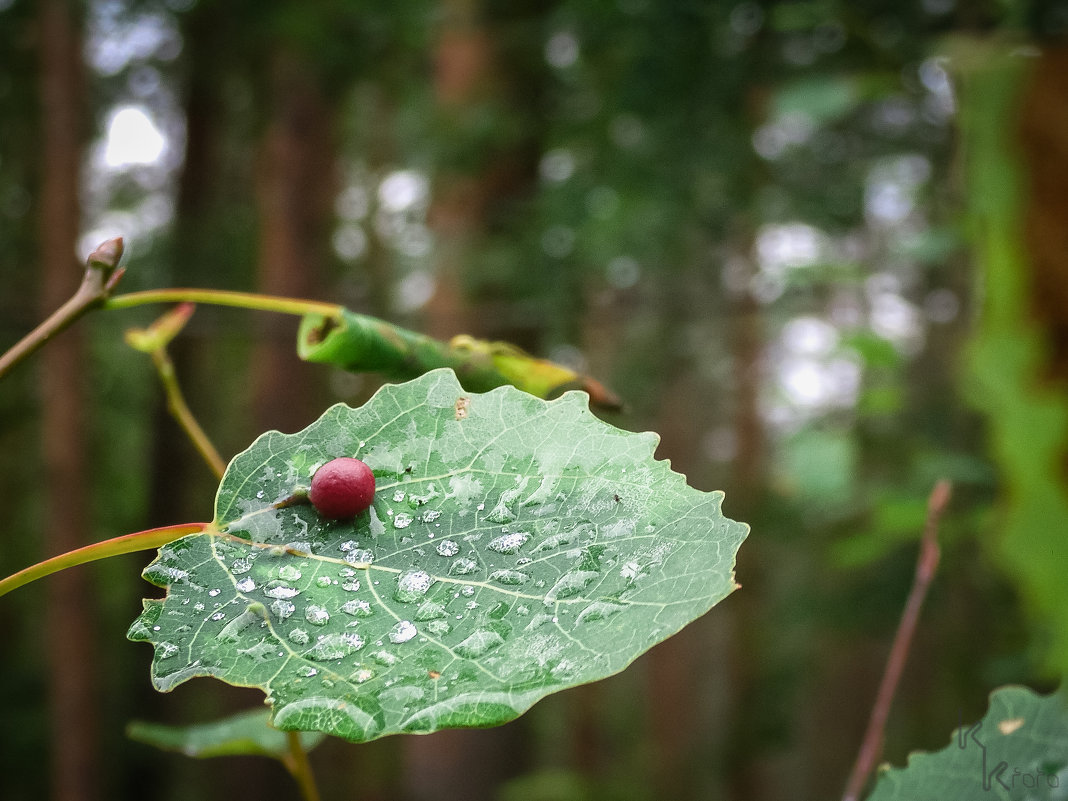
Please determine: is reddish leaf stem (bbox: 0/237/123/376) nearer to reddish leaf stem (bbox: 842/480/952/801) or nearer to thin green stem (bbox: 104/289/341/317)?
thin green stem (bbox: 104/289/341/317)

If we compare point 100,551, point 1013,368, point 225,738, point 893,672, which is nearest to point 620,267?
point 1013,368

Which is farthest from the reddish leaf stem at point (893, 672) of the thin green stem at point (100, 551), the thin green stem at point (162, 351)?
the thin green stem at point (162, 351)

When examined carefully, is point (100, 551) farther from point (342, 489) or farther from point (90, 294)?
point (90, 294)

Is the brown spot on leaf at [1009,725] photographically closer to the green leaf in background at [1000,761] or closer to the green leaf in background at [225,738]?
the green leaf in background at [1000,761]

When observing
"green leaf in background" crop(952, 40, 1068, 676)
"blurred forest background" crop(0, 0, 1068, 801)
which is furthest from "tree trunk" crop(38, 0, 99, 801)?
"green leaf in background" crop(952, 40, 1068, 676)

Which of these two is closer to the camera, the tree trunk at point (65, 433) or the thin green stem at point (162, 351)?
the thin green stem at point (162, 351)

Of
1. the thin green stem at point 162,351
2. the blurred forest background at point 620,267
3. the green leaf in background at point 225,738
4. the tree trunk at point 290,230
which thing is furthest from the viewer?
the tree trunk at point 290,230
